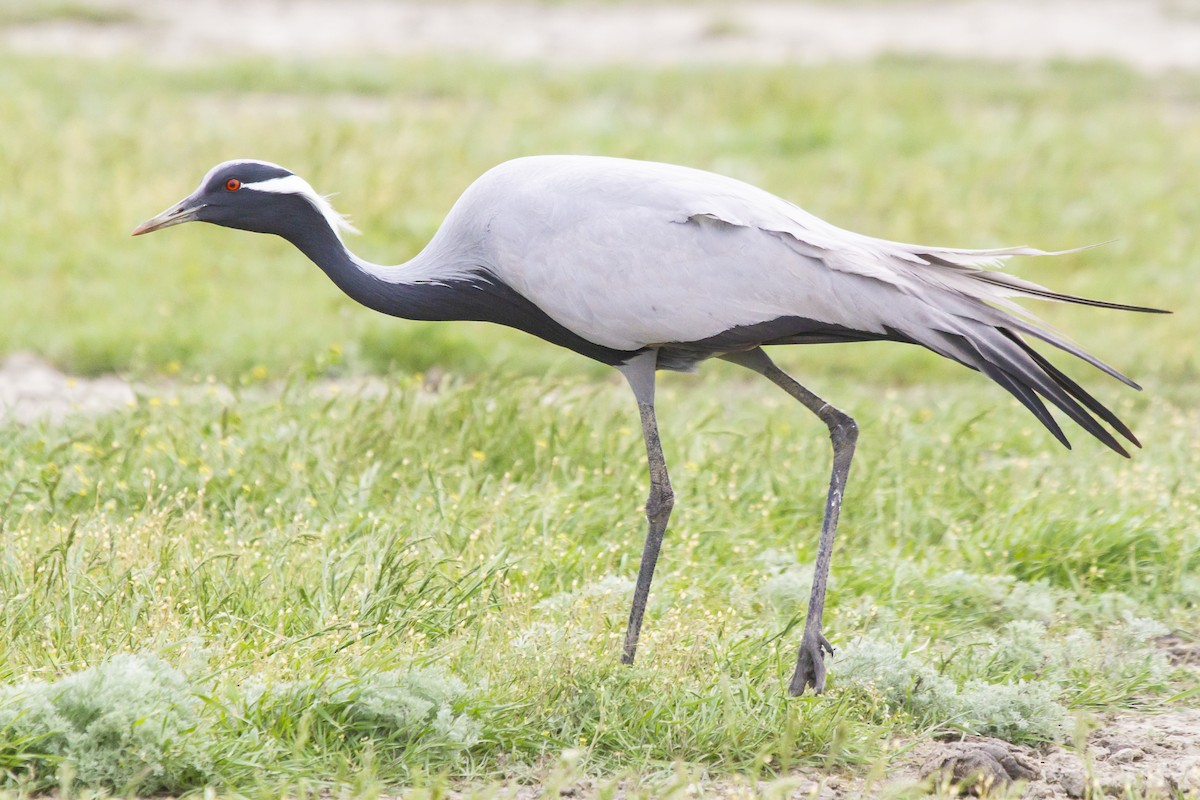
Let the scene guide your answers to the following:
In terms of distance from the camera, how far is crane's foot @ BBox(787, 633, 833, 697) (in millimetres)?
4320

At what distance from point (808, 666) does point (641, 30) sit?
14748 mm

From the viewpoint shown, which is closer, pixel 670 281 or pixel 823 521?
pixel 670 281

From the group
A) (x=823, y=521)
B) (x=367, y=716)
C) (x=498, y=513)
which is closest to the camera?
(x=367, y=716)

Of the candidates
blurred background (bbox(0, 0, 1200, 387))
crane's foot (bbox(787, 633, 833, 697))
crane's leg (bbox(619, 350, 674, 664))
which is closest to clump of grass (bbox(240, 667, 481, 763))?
crane's leg (bbox(619, 350, 674, 664))

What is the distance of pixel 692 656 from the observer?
14.2 feet

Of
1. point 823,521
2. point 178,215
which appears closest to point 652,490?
point 823,521

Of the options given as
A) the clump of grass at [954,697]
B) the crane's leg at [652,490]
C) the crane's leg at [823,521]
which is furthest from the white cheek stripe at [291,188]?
the clump of grass at [954,697]

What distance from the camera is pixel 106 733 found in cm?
364

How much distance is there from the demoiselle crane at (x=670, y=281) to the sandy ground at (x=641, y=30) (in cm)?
1047

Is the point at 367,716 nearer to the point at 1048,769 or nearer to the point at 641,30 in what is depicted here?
the point at 1048,769

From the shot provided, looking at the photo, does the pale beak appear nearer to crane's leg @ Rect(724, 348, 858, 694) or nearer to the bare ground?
crane's leg @ Rect(724, 348, 858, 694)

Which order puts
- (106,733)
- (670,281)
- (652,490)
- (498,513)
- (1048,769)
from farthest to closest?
(498,513)
(652,490)
(670,281)
(1048,769)
(106,733)

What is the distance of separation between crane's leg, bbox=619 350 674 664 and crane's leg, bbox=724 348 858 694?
304 mm

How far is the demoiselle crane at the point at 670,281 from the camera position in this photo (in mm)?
4336
